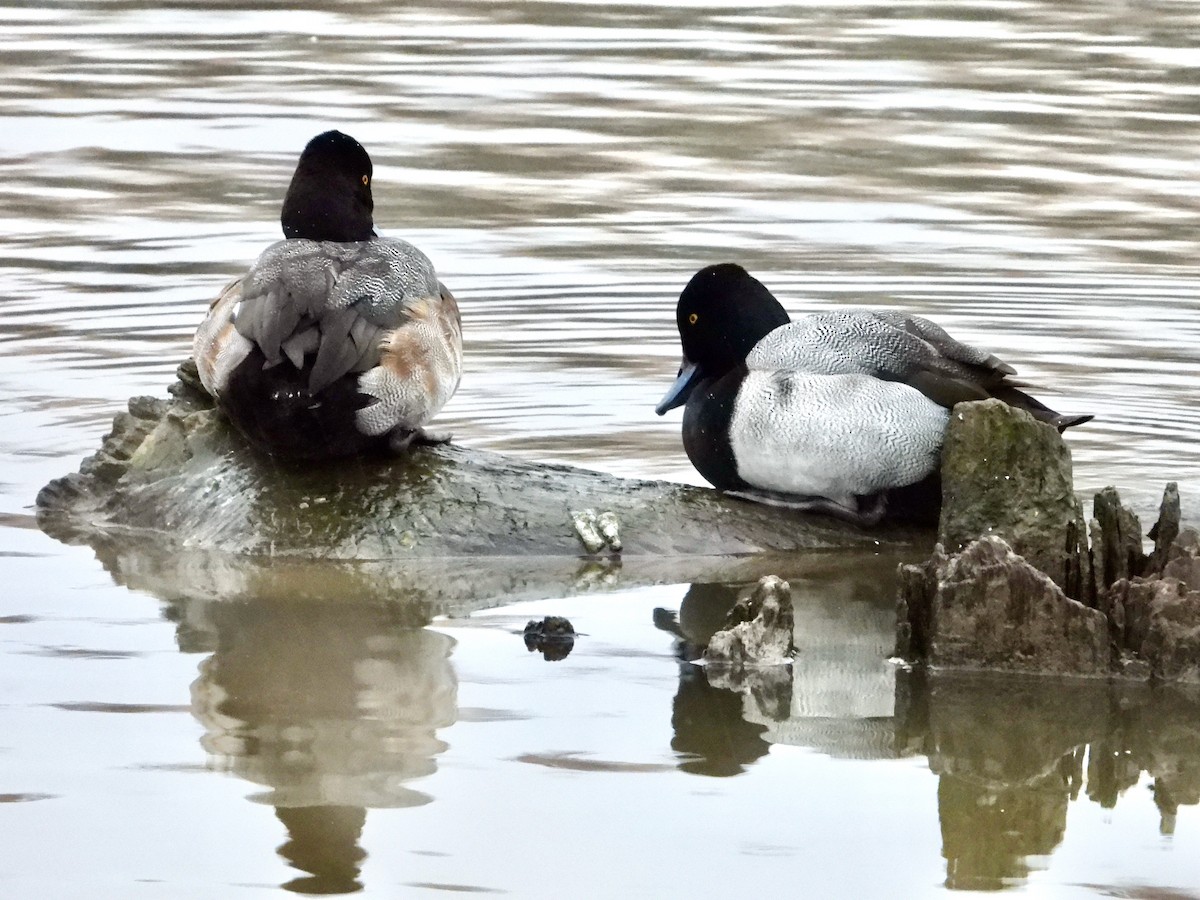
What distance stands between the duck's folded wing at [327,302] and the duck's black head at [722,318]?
98 centimetres

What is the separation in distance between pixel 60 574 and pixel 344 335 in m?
1.21

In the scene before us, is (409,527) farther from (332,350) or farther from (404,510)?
(332,350)

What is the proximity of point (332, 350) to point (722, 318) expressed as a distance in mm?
1639

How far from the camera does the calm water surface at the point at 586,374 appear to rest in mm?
4348

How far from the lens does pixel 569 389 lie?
31.4 ft

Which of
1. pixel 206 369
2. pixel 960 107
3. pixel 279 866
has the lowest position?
pixel 279 866

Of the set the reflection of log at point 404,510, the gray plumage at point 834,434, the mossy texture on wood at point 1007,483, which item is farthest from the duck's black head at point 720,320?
the mossy texture on wood at point 1007,483

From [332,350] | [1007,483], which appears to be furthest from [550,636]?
[1007,483]

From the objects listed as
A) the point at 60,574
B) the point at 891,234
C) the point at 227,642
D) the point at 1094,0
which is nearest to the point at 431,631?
the point at 227,642

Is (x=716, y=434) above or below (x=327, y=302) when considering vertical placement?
below

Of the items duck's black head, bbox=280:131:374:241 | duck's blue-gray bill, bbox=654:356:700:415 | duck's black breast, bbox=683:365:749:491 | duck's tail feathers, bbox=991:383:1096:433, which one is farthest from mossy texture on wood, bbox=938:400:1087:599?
duck's black head, bbox=280:131:374:241

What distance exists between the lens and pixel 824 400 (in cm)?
690

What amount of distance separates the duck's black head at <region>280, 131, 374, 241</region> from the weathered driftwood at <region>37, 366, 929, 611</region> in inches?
34.4

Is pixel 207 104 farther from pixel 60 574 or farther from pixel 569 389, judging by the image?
pixel 60 574
